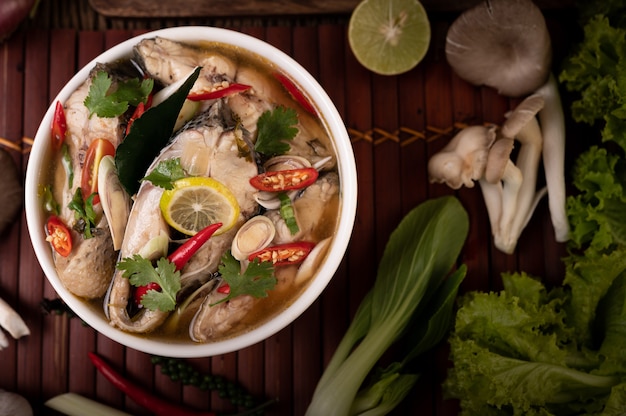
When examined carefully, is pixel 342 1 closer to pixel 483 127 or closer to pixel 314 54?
pixel 314 54

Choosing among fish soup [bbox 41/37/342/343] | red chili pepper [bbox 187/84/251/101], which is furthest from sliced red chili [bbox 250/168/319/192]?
red chili pepper [bbox 187/84/251/101]

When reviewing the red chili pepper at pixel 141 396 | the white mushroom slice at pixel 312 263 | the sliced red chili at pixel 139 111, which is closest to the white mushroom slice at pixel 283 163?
the white mushroom slice at pixel 312 263

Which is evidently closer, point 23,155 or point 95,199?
point 95,199

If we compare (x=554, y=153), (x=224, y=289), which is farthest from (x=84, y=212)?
(x=554, y=153)

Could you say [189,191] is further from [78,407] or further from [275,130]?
[78,407]

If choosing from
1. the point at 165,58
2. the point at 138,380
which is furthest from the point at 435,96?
the point at 138,380

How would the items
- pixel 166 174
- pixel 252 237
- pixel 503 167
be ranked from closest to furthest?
pixel 166 174 → pixel 252 237 → pixel 503 167
